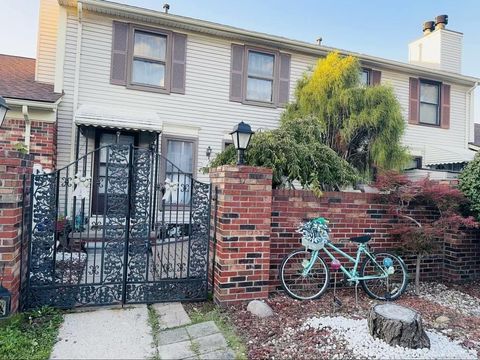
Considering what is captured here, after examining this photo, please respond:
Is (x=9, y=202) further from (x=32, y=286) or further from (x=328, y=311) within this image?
(x=328, y=311)

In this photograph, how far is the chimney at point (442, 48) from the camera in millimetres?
11469

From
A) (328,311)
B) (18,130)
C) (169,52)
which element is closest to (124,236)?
(328,311)

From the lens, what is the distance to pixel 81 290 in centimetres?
356

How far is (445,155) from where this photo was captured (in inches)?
403

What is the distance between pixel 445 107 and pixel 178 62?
8.87m

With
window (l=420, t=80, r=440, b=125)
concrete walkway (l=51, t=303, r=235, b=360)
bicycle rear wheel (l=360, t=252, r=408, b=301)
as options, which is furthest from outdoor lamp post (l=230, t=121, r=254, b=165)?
window (l=420, t=80, r=440, b=125)

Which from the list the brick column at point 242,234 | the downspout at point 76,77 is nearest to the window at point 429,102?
the brick column at point 242,234

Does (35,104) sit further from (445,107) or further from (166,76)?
(445,107)

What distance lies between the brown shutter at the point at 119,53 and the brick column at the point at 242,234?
5.37 metres

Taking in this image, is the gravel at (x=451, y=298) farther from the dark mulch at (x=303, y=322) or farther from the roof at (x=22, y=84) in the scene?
the roof at (x=22, y=84)

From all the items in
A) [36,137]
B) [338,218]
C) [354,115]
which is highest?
[354,115]

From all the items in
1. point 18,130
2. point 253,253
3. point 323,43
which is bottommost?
point 253,253

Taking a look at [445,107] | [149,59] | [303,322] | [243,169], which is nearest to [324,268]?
[303,322]

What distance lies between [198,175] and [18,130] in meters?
4.06
